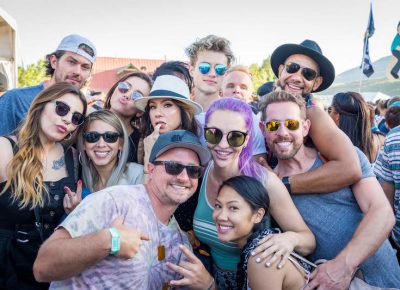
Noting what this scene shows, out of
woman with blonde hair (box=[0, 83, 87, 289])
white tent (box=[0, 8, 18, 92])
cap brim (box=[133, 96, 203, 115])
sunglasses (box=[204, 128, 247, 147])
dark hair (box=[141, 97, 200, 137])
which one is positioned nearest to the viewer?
sunglasses (box=[204, 128, 247, 147])

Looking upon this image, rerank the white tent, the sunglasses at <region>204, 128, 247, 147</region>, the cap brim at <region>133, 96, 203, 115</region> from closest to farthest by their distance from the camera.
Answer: the sunglasses at <region>204, 128, 247, 147</region> → the cap brim at <region>133, 96, 203, 115</region> → the white tent

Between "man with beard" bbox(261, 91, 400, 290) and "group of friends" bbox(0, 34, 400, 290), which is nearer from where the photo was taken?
"group of friends" bbox(0, 34, 400, 290)

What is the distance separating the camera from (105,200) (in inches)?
86.7

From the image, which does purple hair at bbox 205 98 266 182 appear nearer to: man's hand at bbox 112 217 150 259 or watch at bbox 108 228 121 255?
man's hand at bbox 112 217 150 259

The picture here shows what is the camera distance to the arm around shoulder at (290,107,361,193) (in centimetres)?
248

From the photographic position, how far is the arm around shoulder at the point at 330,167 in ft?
8.15

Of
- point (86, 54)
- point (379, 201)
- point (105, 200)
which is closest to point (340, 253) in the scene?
point (379, 201)

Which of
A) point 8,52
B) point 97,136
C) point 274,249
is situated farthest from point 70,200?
point 8,52

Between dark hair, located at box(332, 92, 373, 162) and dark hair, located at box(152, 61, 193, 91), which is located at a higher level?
dark hair, located at box(152, 61, 193, 91)

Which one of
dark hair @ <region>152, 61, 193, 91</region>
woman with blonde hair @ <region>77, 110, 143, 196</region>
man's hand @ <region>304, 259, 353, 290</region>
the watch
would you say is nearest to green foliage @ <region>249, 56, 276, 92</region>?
dark hair @ <region>152, 61, 193, 91</region>

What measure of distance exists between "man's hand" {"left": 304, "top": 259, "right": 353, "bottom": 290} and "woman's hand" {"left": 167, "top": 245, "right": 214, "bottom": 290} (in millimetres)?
693

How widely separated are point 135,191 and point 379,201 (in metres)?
1.85

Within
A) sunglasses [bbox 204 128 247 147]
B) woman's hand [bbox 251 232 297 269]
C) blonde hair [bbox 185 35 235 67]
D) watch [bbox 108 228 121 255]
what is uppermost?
blonde hair [bbox 185 35 235 67]

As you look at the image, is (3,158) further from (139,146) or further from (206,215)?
(206,215)
